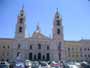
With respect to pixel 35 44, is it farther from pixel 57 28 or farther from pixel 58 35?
pixel 57 28

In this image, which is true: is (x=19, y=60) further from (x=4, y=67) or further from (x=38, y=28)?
(x=38, y=28)

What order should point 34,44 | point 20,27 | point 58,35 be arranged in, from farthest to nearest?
point 34,44, point 58,35, point 20,27

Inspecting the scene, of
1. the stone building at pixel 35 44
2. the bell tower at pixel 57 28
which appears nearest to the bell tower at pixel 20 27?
the stone building at pixel 35 44

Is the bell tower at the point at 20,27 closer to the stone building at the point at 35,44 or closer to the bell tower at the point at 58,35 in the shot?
the stone building at the point at 35,44

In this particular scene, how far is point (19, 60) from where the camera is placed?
9609 millimetres

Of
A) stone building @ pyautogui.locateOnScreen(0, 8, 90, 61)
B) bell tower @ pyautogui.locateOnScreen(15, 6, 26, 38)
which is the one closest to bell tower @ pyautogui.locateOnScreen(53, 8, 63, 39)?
stone building @ pyautogui.locateOnScreen(0, 8, 90, 61)

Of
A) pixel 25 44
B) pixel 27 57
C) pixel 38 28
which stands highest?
pixel 38 28

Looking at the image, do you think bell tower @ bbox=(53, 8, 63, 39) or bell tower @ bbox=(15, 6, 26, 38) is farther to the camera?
bell tower @ bbox=(53, 8, 63, 39)

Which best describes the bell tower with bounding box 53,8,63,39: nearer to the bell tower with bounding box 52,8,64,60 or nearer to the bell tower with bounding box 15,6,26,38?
the bell tower with bounding box 52,8,64,60

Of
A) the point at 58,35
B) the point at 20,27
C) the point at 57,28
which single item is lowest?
the point at 58,35

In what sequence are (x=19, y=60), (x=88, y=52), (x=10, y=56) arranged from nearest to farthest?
(x=19, y=60), (x=10, y=56), (x=88, y=52)

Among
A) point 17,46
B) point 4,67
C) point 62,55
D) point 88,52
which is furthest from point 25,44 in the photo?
point 4,67

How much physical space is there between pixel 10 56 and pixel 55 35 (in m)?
10.3

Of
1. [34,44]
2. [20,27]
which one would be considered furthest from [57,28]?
[20,27]
